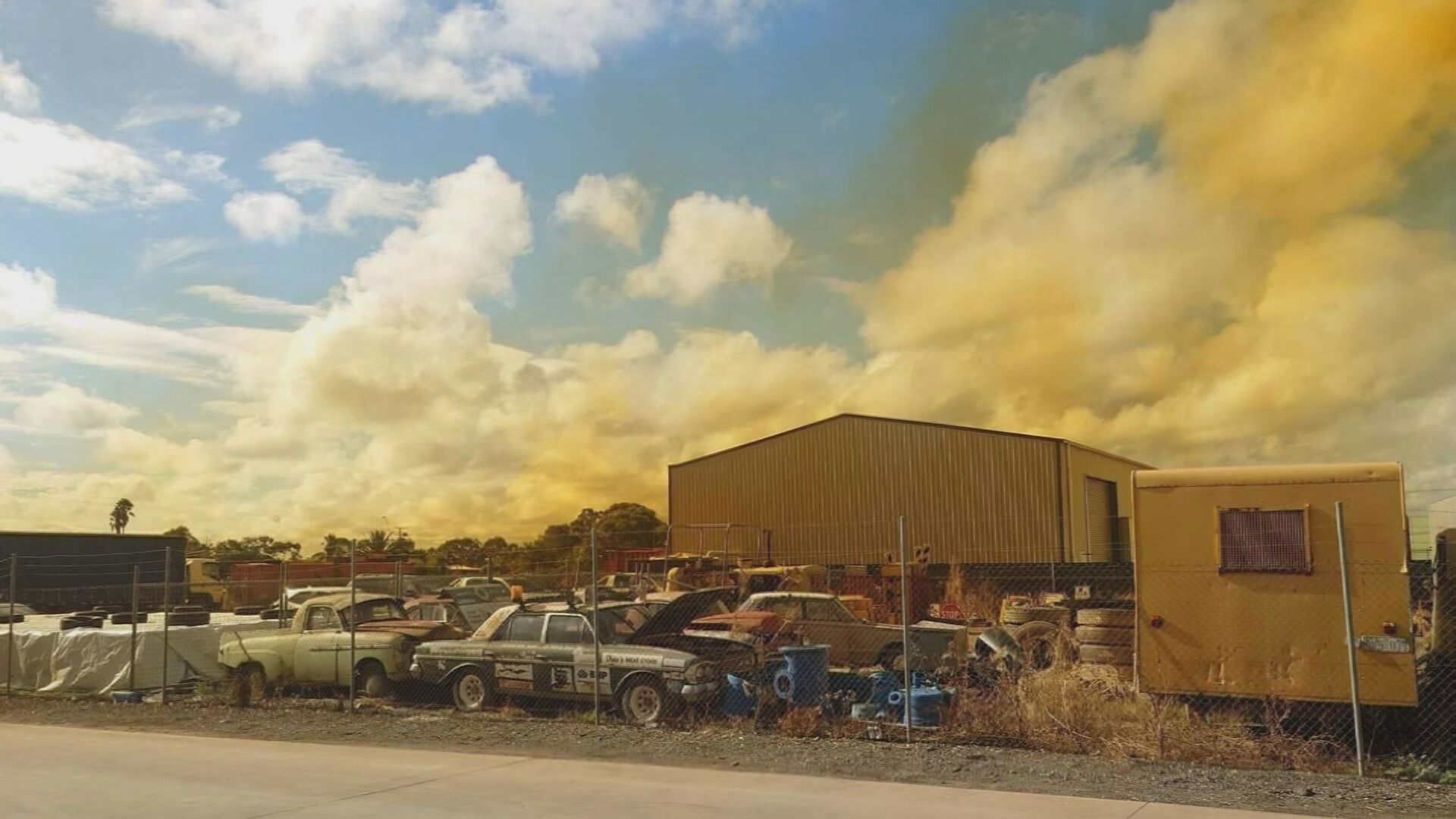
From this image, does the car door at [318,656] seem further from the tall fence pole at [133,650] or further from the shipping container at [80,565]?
the shipping container at [80,565]

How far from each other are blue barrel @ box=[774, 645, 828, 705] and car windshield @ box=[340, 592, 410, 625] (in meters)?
7.44

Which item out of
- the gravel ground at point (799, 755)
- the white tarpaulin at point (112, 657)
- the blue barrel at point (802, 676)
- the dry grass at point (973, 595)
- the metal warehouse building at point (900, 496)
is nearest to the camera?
the gravel ground at point (799, 755)

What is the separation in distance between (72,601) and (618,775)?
34522 mm

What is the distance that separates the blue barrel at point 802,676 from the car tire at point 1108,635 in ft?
10.6

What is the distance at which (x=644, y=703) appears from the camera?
13.0 meters

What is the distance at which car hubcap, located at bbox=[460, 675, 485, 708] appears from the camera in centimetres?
1440

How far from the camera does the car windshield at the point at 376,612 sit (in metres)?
17.2

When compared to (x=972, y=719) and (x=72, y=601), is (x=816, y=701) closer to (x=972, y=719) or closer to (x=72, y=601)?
(x=972, y=719)

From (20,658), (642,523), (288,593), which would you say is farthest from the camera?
(642,523)

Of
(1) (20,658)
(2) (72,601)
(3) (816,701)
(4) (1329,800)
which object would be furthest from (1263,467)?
(2) (72,601)

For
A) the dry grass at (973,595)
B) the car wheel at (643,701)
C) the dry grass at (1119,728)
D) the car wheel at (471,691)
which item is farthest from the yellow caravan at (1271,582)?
the dry grass at (973,595)

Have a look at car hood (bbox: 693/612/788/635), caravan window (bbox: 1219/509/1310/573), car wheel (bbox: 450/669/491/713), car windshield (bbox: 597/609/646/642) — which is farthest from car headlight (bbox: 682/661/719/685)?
caravan window (bbox: 1219/509/1310/573)

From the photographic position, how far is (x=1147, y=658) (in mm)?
12047

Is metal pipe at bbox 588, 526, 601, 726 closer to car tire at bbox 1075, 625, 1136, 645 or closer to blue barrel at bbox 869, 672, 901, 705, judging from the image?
blue barrel at bbox 869, 672, 901, 705
